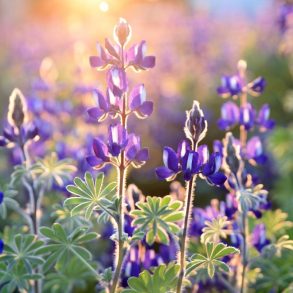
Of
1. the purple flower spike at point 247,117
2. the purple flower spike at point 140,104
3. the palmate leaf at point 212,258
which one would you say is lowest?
the palmate leaf at point 212,258

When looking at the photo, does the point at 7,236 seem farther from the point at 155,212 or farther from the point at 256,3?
the point at 256,3

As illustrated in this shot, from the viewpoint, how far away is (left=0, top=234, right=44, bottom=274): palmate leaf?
84.7 inches

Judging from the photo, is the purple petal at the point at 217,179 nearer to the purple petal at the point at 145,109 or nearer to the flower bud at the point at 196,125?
the flower bud at the point at 196,125

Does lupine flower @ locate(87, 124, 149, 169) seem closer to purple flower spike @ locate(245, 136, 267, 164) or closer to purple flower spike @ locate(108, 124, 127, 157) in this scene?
purple flower spike @ locate(108, 124, 127, 157)

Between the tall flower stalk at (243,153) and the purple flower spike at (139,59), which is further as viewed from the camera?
the tall flower stalk at (243,153)

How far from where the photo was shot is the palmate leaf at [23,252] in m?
2.15

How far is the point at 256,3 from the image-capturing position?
29031 millimetres

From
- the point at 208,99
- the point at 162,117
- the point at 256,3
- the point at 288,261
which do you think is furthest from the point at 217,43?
the point at 256,3

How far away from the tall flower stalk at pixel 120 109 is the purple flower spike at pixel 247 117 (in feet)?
1.86

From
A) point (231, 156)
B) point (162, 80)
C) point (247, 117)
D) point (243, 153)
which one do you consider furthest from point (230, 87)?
point (162, 80)

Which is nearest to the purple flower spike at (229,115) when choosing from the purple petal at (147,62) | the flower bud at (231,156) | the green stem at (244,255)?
the flower bud at (231,156)

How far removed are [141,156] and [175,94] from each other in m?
4.73

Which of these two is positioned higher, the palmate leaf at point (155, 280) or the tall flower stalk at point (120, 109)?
the tall flower stalk at point (120, 109)

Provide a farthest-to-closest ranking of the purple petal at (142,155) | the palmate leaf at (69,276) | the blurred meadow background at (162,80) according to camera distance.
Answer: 1. the blurred meadow background at (162,80)
2. the palmate leaf at (69,276)
3. the purple petal at (142,155)
